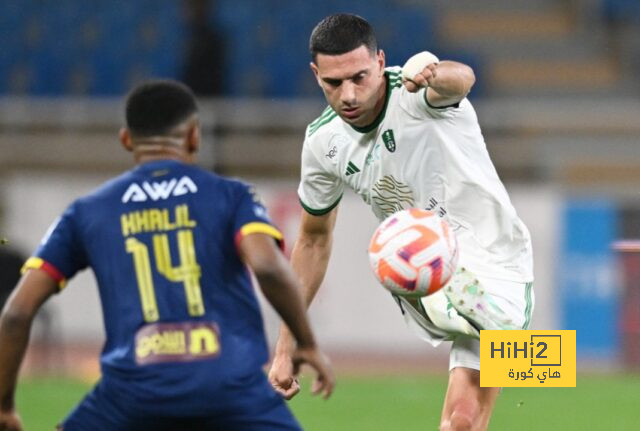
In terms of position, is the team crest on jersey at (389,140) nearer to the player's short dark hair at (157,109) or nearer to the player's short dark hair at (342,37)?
the player's short dark hair at (342,37)

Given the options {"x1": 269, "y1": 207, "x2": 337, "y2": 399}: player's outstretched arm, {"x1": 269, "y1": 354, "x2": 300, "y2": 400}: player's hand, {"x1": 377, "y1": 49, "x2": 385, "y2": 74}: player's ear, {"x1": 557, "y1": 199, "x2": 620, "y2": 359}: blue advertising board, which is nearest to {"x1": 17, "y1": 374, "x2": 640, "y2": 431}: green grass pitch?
{"x1": 557, "y1": 199, "x2": 620, "y2": 359}: blue advertising board

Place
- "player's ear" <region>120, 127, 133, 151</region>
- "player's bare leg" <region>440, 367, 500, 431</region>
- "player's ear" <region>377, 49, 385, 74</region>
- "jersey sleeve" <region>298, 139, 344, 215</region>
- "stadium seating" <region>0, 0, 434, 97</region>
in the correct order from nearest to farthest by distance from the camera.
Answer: "player's ear" <region>120, 127, 133, 151</region> → "player's bare leg" <region>440, 367, 500, 431</region> → "player's ear" <region>377, 49, 385, 74</region> → "jersey sleeve" <region>298, 139, 344, 215</region> → "stadium seating" <region>0, 0, 434, 97</region>

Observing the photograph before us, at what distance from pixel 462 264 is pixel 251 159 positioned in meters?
8.97

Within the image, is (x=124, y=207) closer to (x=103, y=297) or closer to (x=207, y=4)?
(x=103, y=297)

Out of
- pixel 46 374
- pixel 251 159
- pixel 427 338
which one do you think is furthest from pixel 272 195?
pixel 427 338

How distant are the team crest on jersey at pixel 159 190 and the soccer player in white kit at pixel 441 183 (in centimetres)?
148

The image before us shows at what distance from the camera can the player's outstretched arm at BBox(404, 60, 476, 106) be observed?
5.49m

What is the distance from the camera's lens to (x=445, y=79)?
559 centimetres

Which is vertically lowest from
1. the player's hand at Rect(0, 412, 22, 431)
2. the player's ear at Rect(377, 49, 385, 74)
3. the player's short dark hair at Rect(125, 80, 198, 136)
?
the player's hand at Rect(0, 412, 22, 431)

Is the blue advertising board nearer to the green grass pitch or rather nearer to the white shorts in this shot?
the green grass pitch

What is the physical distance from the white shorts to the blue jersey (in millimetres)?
1694

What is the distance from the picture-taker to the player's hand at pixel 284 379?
6.00 metres

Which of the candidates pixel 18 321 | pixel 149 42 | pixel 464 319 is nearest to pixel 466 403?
pixel 464 319

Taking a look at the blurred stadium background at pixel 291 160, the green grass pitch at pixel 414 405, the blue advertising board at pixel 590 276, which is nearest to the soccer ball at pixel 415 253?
the green grass pitch at pixel 414 405
